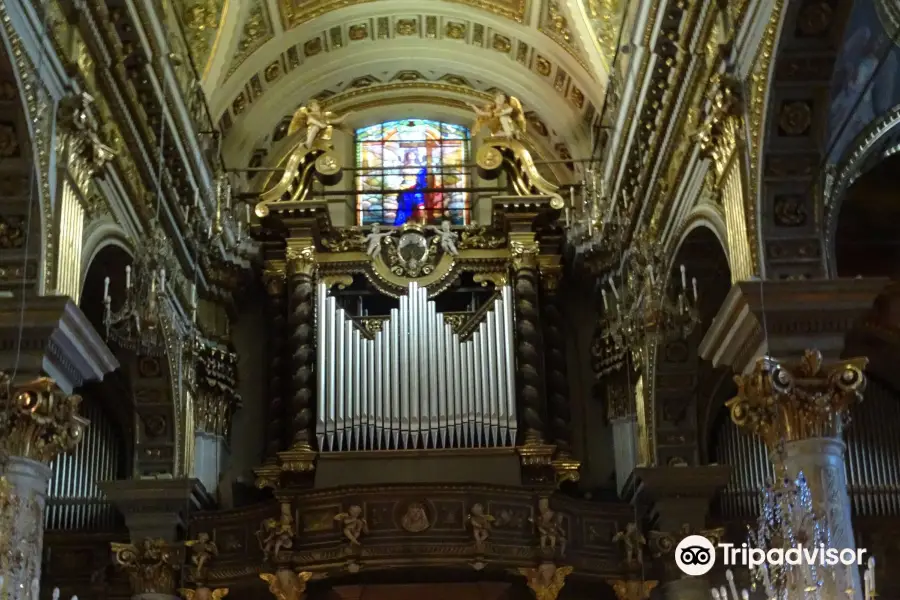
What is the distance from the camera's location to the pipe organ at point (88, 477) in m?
15.3

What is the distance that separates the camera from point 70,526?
15.2 m

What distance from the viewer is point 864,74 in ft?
32.7

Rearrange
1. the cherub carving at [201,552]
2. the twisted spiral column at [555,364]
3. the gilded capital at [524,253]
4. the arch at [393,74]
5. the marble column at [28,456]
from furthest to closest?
1. the arch at [393,74]
2. the gilded capital at [524,253]
3. the twisted spiral column at [555,364]
4. the cherub carving at [201,552]
5. the marble column at [28,456]

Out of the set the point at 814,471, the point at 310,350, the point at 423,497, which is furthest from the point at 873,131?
the point at 310,350

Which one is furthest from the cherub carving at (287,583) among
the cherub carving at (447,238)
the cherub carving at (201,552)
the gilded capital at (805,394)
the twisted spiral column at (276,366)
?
the gilded capital at (805,394)

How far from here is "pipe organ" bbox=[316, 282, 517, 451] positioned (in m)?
14.9

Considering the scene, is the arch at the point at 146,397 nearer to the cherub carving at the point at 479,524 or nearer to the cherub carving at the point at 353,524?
the cherub carving at the point at 353,524

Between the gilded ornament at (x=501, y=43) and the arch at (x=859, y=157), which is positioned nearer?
the arch at (x=859, y=157)

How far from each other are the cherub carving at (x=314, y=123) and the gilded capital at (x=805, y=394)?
860cm

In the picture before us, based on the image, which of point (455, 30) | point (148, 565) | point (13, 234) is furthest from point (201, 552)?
point (455, 30)

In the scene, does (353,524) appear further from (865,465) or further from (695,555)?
(865,465)

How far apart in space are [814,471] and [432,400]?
6537mm

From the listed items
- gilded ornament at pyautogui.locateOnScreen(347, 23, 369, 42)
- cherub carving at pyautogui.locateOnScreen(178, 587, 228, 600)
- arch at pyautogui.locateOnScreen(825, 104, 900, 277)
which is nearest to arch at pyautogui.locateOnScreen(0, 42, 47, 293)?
cherub carving at pyautogui.locateOnScreen(178, 587, 228, 600)

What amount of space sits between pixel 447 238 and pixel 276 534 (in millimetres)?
4730
